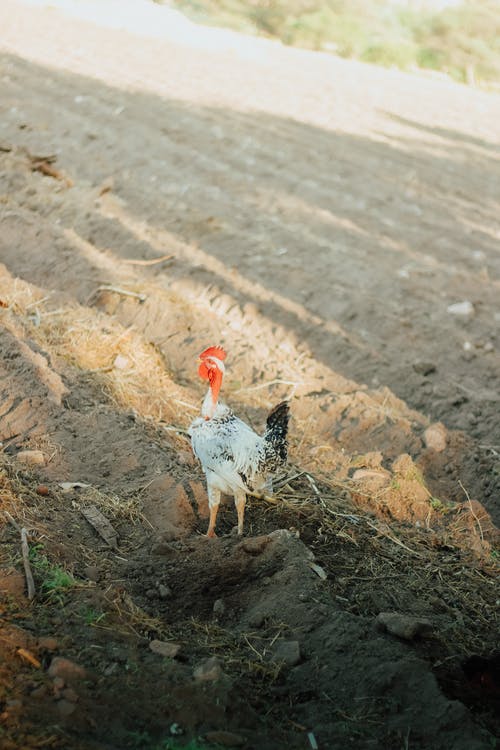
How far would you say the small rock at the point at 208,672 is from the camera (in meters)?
2.77

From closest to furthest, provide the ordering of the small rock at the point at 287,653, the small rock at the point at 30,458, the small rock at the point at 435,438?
the small rock at the point at 287,653 → the small rock at the point at 30,458 → the small rock at the point at 435,438

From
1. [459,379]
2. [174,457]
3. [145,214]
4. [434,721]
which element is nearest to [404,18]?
[145,214]

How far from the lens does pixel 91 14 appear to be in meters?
18.7

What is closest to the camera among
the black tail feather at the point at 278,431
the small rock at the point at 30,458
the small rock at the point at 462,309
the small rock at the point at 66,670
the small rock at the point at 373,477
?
the small rock at the point at 66,670

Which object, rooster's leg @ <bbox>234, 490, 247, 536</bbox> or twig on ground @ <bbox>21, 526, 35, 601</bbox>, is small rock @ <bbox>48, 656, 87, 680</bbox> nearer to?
twig on ground @ <bbox>21, 526, 35, 601</bbox>

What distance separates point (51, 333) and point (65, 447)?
5.09ft

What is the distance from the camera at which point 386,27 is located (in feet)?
74.8

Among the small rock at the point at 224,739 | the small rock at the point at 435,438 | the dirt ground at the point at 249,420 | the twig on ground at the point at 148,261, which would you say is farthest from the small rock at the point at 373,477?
the twig on ground at the point at 148,261

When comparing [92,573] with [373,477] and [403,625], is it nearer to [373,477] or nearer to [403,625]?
[403,625]

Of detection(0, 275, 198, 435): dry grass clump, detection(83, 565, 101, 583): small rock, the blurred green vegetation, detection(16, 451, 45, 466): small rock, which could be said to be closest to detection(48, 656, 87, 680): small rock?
detection(83, 565, 101, 583): small rock

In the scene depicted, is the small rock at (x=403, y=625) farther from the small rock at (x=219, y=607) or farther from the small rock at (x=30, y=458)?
the small rock at (x=30, y=458)

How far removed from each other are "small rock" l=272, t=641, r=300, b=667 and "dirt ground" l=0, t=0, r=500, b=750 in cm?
1

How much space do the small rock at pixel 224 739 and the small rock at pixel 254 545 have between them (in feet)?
4.03

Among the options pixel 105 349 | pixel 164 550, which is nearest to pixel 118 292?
pixel 105 349
